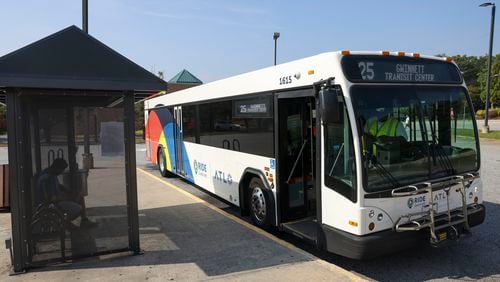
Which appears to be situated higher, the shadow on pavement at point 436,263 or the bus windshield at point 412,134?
the bus windshield at point 412,134

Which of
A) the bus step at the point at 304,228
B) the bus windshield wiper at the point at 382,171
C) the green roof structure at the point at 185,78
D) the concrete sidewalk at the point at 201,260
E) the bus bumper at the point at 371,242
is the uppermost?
the green roof structure at the point at 185,78

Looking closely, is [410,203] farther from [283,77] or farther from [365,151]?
[283,77]

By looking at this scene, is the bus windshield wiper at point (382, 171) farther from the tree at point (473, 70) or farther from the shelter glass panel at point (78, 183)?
the tree at point (473, 70)

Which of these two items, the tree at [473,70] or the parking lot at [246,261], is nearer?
the parking lot at [246,261]

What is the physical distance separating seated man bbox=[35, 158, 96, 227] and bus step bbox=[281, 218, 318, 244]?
271 cm

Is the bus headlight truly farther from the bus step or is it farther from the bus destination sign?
the bus destination sign

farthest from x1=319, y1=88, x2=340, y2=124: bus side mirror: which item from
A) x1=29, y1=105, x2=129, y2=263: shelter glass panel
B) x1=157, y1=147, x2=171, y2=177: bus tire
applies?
x1=157, y1=147, x2=171, y2=177: bus tire

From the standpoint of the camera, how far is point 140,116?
121 feet

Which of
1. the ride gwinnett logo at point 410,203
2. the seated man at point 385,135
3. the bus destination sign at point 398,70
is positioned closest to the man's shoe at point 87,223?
the seated man at point 385,135

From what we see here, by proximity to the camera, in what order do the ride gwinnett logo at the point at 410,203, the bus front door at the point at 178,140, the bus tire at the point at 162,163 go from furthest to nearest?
1. the bus tire at the point at 162,163
2. the bus front door at the point at 178,140
3. the ride gwinnett logo at the point at 410,203

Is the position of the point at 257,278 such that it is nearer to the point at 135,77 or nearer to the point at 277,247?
the point at 277,247

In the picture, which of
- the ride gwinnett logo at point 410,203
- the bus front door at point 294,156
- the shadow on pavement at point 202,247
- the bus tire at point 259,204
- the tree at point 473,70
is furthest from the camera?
the tree at point 473,70

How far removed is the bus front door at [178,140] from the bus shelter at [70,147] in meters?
5.04

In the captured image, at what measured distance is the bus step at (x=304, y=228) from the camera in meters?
5.59
